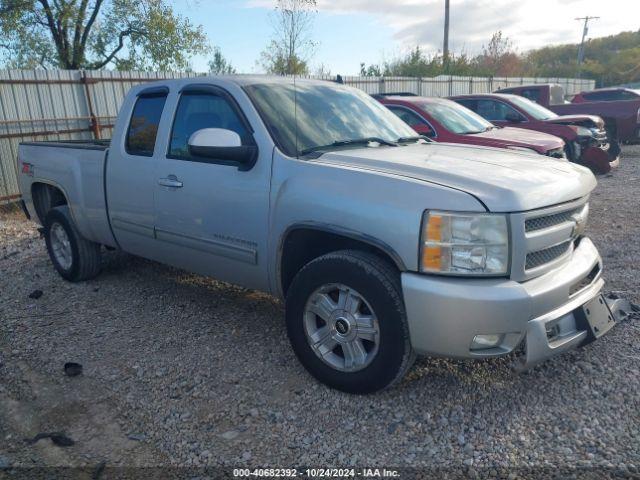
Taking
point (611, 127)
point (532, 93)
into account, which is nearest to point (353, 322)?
point (532, 93)

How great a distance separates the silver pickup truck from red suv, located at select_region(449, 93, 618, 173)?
7.05m

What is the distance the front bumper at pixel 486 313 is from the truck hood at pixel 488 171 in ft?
1.37

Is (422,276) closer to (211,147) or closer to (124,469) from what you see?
(211,147)

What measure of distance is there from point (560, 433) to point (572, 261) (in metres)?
1.01

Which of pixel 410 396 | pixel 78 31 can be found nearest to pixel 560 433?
pixel 410 396

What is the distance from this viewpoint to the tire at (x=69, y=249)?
525cm

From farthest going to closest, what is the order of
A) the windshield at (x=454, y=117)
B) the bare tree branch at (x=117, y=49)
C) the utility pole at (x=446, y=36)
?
1. the utility pole at (x=446, y=36)
2. the bare tree branch at (x=117, y=49)
3. the windshield at (x=454, y=117)

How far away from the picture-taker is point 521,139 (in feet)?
26.5

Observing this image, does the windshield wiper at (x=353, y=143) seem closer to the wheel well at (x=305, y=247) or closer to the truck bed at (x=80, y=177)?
the wheel well at (x=305, y=247)

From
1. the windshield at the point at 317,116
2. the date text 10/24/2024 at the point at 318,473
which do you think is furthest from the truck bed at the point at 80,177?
the date text 10/24/2024 at the point at 318,473

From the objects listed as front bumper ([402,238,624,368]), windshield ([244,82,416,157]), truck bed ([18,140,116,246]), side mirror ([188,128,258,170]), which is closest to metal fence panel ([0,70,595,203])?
truck bed ([18,140,116,246])

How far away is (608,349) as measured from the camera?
362 centimetres

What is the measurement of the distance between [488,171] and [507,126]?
823cm

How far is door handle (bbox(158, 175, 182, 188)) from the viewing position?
393cm
